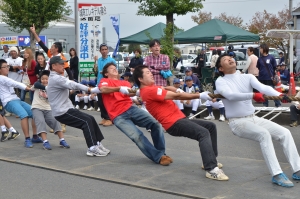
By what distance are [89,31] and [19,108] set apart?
333 inches

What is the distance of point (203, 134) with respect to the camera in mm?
7207

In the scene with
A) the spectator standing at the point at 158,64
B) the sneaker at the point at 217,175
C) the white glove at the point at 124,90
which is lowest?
the sneaker at the point at 217,175

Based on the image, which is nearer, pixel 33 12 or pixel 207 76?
pixel 207 76

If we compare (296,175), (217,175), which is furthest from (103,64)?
(296,175)

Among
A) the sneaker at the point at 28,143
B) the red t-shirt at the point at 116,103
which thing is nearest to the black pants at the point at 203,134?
the red t-shirt at the point at 116,103

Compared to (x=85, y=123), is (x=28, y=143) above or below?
below

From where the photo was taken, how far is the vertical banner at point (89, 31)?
1800cm

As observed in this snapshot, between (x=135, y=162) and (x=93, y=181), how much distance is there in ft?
3.97

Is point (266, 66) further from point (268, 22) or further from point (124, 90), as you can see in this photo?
point (268, 22)

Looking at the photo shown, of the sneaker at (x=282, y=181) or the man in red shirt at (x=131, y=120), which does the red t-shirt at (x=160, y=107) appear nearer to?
the man in red shirt at (x=131, y=120)

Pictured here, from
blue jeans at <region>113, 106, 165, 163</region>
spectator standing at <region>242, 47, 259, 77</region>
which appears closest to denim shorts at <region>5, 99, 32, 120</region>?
blue jeans at <region>113, 106, 165, 163</region>

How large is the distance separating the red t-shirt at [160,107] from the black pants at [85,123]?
1546mm

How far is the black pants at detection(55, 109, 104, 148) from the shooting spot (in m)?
8.80

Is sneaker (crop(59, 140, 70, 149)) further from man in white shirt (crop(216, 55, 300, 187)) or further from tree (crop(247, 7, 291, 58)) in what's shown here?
tree (crop(247, 7, 291, 58))
